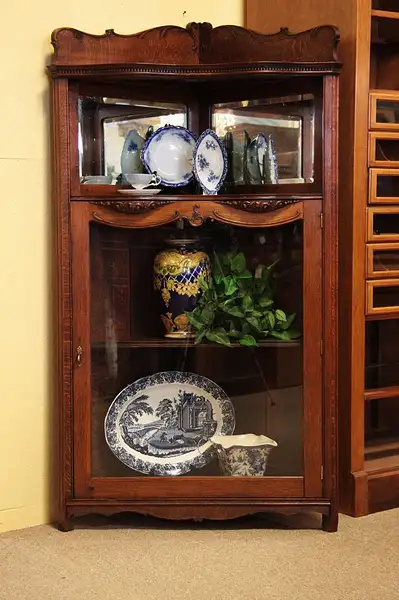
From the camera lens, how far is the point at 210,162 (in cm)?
273

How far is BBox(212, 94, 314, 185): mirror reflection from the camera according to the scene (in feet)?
8.92

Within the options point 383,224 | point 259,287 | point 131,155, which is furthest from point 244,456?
point 131,155

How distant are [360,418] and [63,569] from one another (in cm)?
104

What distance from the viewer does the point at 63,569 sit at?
2.44 meters

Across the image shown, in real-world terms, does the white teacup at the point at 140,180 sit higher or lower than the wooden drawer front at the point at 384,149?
lower

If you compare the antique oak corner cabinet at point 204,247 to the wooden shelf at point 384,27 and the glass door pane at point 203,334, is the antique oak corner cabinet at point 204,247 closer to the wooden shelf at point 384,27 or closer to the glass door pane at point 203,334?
the glass door pane at point 203,334

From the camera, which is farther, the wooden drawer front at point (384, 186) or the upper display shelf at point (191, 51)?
the wooden drawer front at point (384, 186)

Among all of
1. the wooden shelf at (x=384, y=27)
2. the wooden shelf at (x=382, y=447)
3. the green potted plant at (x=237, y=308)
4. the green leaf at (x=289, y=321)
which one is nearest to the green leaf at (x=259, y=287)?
the green potted plant at (x=237, y=308)

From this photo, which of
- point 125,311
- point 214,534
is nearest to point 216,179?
point 125,311

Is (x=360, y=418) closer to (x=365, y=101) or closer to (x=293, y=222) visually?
(x=293, y=222)

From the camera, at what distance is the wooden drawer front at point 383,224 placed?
9.28 ft

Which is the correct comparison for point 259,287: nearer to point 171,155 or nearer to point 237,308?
point 237,308

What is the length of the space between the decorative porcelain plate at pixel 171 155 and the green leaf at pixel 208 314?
383 mm

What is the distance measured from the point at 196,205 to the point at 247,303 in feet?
1.10
